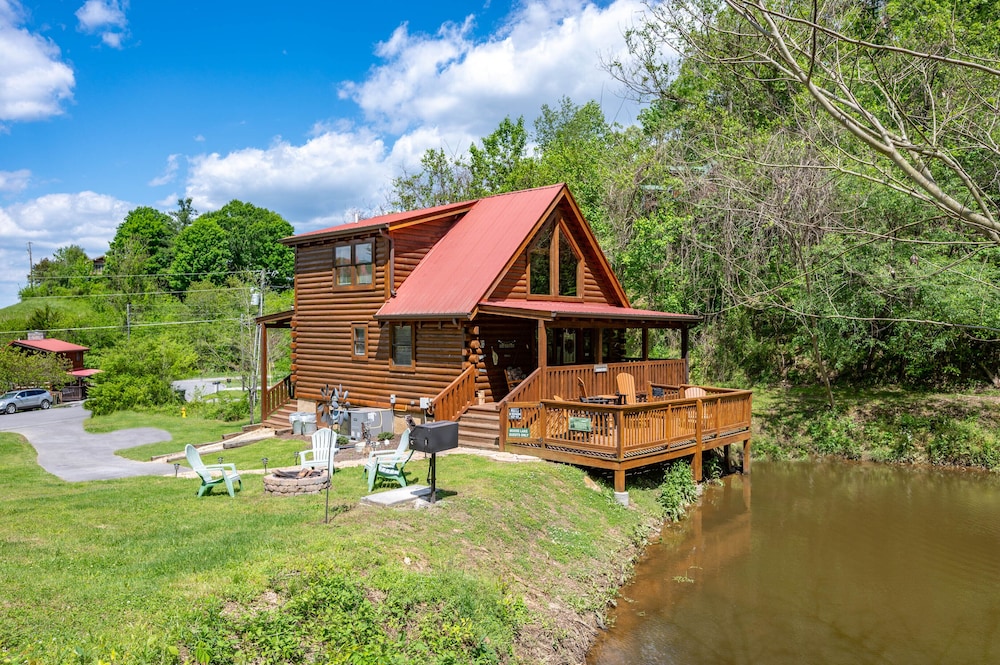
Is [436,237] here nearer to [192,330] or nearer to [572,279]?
[572,279]

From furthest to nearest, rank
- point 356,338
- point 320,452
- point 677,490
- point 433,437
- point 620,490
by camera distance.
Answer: point 356,338 < point 677,490 < point 320,452 < point 620,490 < point 433,437

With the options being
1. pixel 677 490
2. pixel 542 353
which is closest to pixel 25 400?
pixel 542 353

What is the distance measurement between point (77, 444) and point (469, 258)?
14.5 m

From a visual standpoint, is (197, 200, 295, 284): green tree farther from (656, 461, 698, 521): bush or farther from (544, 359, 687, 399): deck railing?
(656, 461, 698, 521): bush

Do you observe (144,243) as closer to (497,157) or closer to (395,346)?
(497,157)

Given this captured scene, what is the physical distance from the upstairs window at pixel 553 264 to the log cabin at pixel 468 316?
36 mm

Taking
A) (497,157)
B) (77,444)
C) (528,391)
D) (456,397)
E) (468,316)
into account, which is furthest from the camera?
(497,157)

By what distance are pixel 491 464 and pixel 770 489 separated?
7.89m

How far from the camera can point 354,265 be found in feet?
64.3

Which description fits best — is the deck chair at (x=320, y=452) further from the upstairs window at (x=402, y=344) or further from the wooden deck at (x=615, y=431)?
the upstairs window at (x=402, y=344)

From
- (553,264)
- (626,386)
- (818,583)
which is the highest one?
(553,264)

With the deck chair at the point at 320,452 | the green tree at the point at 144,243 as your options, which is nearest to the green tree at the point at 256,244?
the green tree at the point at 144,243

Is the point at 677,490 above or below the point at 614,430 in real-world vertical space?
below

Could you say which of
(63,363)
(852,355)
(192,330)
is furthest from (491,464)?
(192,330)
